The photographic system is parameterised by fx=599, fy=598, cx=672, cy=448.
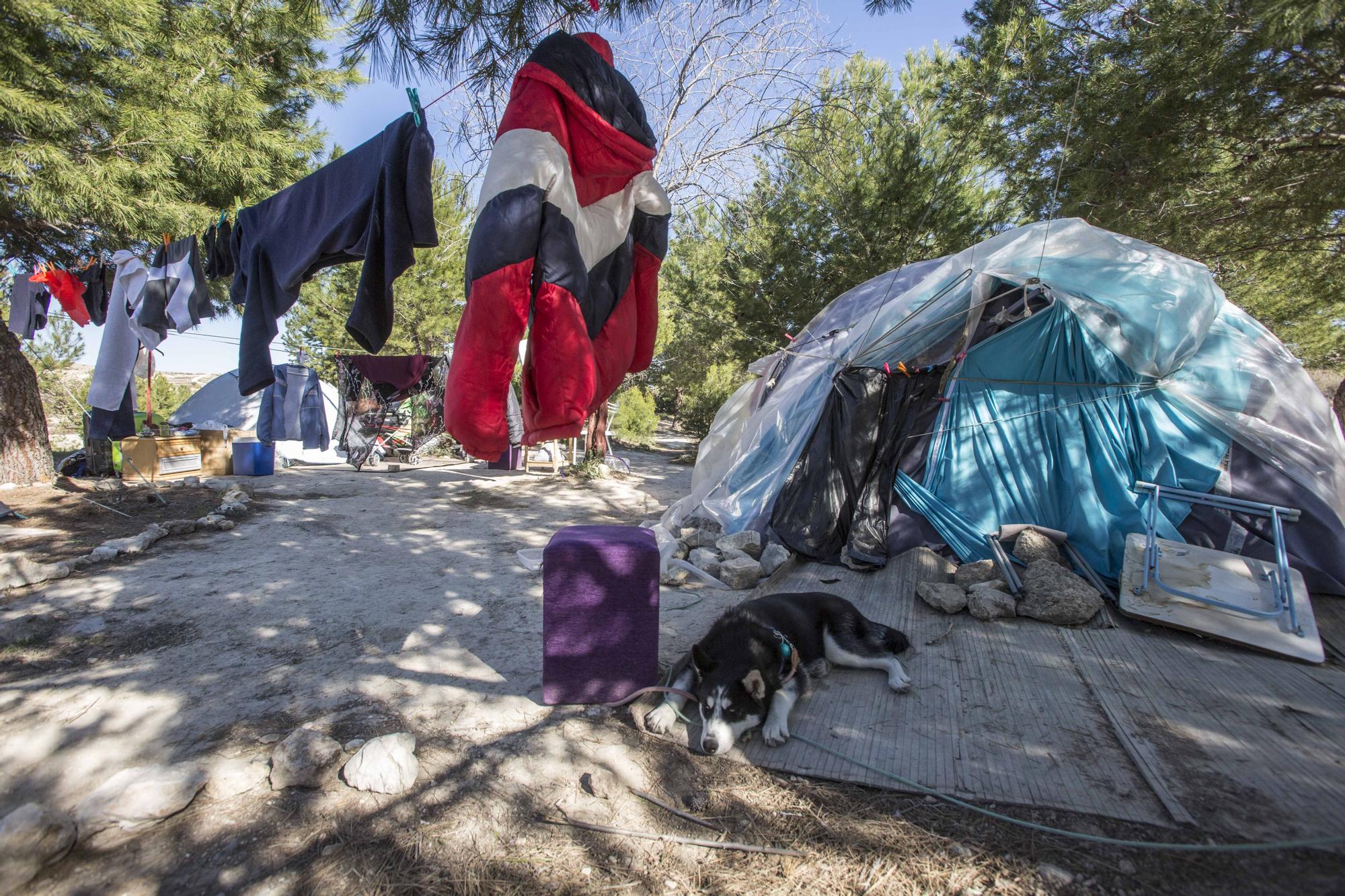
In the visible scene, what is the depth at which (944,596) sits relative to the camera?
362 centimetres

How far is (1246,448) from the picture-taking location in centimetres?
386

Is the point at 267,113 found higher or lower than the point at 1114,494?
higher

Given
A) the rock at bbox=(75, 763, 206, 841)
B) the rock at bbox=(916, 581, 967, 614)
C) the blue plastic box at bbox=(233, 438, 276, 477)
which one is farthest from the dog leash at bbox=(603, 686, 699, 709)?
the blue plastic box at bbox=(233, 438, 276, 477)

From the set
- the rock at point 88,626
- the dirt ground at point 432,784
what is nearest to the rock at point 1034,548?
the dirt ground at point 432,784

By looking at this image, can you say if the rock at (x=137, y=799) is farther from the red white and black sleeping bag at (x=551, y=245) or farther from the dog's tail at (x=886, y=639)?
the dog's tail at (x=886, y=639)

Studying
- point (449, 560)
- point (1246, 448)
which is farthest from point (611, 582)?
point (1246, 448)

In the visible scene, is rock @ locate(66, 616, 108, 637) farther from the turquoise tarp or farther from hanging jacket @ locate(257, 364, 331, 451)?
hanging jacket @ locate(257, 364, 331, 451)

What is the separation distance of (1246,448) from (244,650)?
19.9ft

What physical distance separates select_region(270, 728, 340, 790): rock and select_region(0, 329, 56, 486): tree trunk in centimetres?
844

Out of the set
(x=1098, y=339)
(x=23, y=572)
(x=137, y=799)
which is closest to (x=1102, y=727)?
(x=1098, y=339)

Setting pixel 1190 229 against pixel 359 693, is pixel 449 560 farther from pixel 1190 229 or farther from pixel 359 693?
pixel 1190 229

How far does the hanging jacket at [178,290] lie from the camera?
4.34 meters

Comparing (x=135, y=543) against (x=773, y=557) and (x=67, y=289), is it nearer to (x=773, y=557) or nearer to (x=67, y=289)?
(x=67, y=289)

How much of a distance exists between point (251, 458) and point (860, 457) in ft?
31.9
